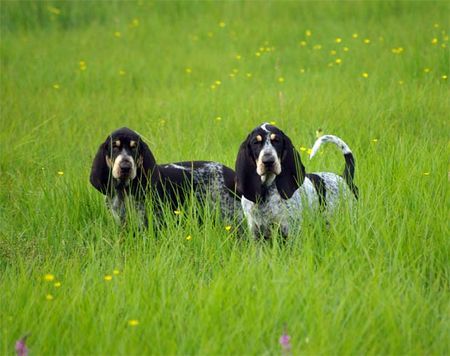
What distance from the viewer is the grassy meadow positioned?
4457 mm

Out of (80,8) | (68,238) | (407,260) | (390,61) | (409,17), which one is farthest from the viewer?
(80,8)

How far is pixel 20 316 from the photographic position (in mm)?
4699

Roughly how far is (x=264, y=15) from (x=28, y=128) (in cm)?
637

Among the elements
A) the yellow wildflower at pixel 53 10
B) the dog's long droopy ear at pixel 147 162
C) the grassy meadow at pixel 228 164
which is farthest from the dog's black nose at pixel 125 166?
the yellow wildflower at pixel 53 10

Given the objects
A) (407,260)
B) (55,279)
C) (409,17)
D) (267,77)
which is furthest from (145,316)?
(409,17)

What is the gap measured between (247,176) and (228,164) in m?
1.76

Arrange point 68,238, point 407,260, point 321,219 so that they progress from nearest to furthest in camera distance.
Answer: point 407,260 → point 321,219 → point 68,238

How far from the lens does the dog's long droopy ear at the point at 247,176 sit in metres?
6.17

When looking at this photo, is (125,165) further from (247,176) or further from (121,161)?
(247,176)

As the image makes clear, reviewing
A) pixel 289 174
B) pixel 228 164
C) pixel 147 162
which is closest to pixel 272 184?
pixel 289 174

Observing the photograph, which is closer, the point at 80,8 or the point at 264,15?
the point at 264,15

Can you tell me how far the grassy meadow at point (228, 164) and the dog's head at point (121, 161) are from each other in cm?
40

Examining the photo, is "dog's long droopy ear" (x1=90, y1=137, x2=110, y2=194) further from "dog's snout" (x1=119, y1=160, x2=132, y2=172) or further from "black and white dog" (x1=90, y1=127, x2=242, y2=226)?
"dog's snout" (x1=119, y1=160, x2=132, y2=172)

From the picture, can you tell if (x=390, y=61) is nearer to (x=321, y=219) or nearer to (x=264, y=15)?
(x=264, y=15)
